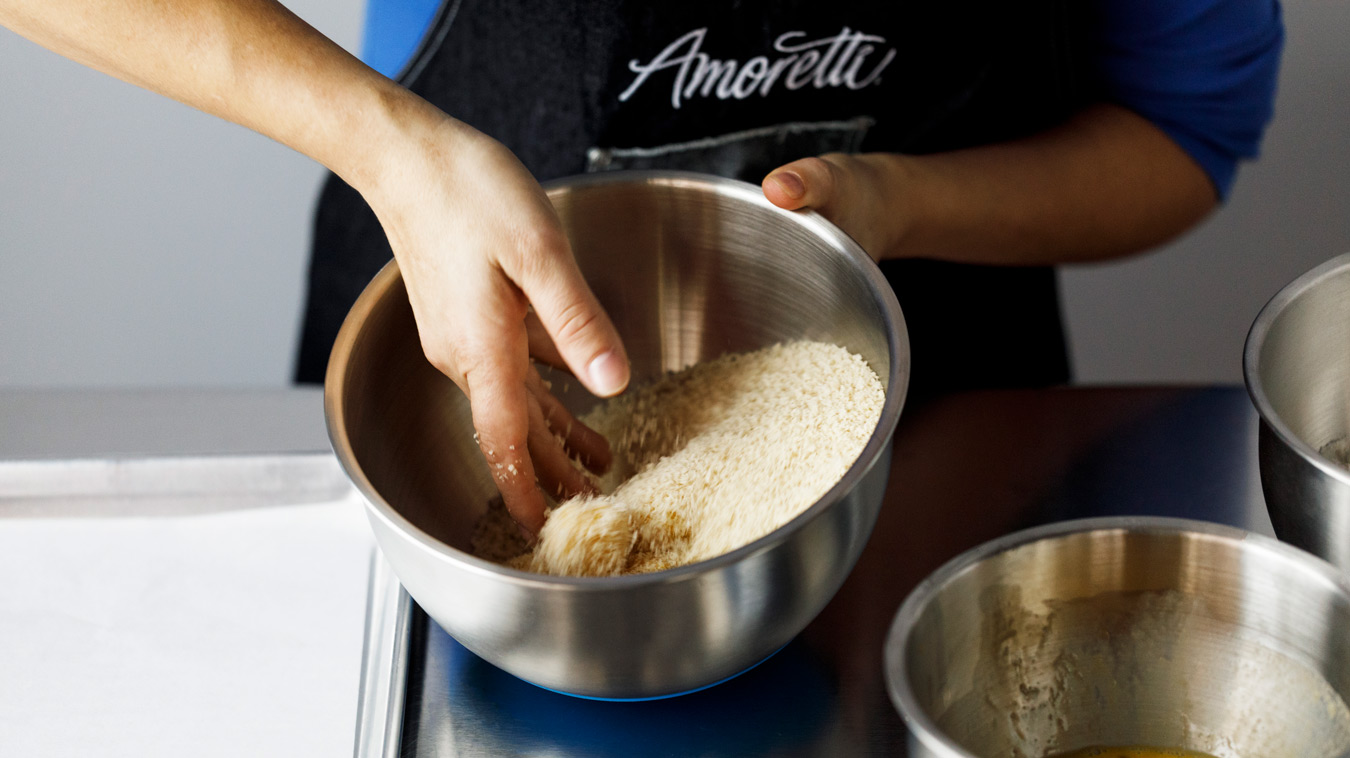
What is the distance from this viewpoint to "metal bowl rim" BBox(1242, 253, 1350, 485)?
540mm

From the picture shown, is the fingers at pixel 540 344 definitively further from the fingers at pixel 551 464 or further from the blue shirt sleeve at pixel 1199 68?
the blue shirt sleeve at pixel 1199 68

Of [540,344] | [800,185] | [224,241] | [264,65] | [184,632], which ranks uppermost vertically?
[264,65]

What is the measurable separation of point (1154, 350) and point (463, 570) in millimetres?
1610

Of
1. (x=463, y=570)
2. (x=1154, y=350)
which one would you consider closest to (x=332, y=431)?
(x=463, y=570)

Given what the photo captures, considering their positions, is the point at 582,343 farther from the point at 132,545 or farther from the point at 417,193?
the point at 132,545

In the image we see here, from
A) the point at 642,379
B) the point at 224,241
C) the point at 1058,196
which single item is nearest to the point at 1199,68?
the point at 1058,196

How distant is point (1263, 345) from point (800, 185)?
11.1 inches

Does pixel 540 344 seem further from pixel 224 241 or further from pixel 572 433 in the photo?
pixel 224 241

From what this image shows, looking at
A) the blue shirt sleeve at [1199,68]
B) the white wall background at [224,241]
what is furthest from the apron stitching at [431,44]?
the white wall background at [224,241]

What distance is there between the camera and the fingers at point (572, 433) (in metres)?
0.75

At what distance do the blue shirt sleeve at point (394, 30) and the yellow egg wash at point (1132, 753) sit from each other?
Result: 2.27ft

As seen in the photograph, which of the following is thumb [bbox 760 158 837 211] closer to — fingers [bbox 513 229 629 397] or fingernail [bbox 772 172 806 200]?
fingernail [bbox 772 172 806 200]

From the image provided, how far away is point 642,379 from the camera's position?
871 millimetres

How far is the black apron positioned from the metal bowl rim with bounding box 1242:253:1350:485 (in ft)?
1.14
